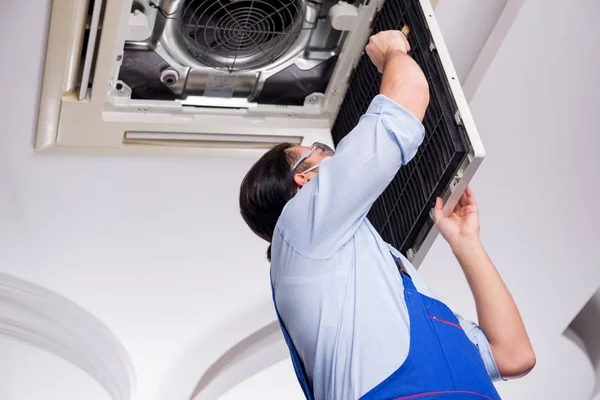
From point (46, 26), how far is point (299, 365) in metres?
1.18

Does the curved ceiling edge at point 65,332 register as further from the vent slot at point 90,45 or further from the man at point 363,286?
the man at point 363,286

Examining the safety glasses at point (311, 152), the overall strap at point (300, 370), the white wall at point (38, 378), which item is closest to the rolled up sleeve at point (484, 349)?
the overall strap at point (300, 370)

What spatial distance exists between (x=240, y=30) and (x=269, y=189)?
75 centimetres

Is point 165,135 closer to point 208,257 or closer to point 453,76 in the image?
point 208,257

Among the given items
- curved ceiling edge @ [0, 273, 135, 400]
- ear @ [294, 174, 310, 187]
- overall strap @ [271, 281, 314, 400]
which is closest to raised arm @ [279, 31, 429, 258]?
ear @ [294, 174, 310, 187]

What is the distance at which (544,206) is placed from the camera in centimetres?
387

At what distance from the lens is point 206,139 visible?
3193 mm

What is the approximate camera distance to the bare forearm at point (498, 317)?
2.38 metres

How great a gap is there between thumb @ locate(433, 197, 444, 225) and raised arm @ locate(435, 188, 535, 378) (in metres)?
0.04

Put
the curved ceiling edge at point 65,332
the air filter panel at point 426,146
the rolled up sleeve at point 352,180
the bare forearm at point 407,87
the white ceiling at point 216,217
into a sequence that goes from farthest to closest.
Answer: the curved ceiling edge at point 65,332 → the white ceiling at point 216,217 → the air filter panel at point 426,146 → the bare forearm at point 407,87 → the rolled up sleeve at point 352,180

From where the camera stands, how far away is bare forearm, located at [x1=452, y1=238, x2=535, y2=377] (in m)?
2.38

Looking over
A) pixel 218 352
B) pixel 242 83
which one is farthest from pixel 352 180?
pixel 218 352

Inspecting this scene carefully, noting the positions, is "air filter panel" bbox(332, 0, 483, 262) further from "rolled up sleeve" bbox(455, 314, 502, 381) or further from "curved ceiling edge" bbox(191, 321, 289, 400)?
"curved ceiling edge" bbox(191, 321, 289, 400)

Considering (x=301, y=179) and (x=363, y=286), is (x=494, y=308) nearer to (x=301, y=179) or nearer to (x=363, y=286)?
(x=363, y=286)
